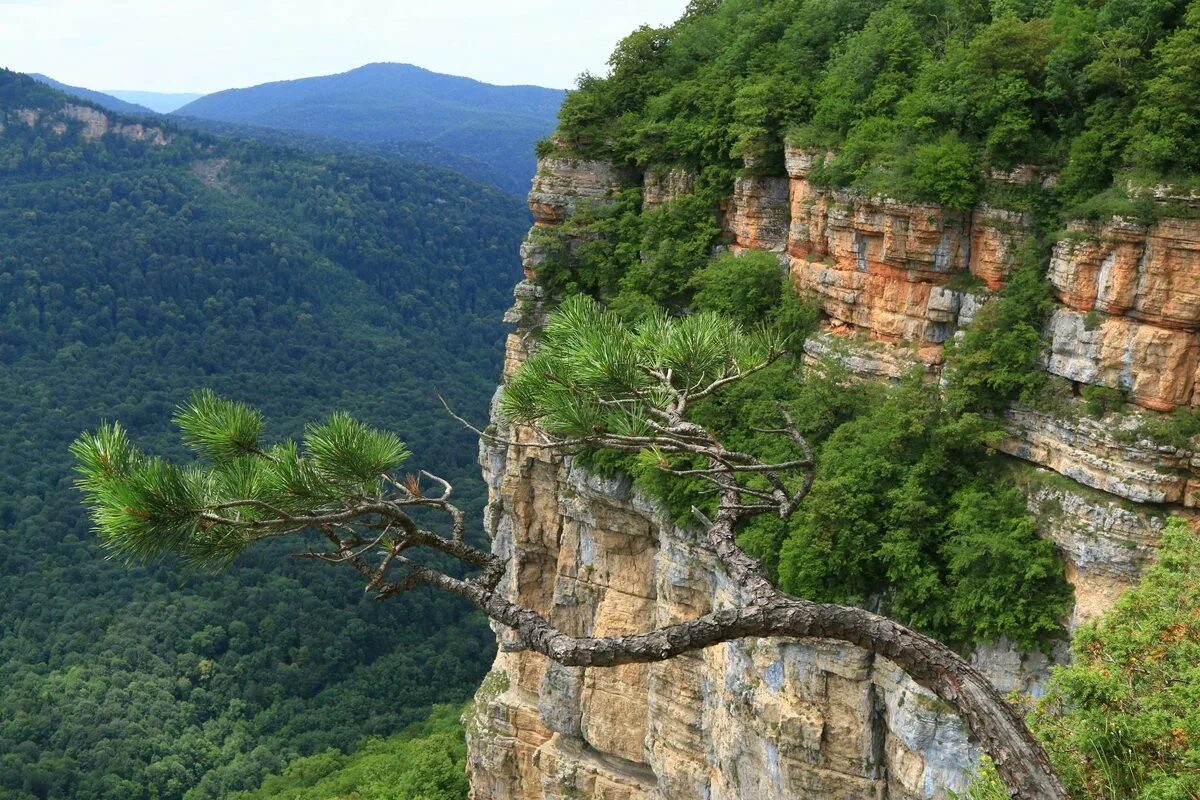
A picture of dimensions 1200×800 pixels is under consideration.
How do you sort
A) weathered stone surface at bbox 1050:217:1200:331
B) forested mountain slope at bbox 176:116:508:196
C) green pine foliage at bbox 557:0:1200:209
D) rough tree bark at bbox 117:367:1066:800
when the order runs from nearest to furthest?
rough tree bark at bbox 117:367:1066:800 → weathered stone surface at bbox 1050:217:1200:331 → green pine foliage at bbox 557:0:1200:209 → forested mountain slope at bbox 176:116:508:196

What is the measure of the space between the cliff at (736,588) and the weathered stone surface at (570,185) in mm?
47

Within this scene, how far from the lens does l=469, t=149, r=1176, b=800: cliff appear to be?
14.2m

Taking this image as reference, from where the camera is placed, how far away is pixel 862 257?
712 inches

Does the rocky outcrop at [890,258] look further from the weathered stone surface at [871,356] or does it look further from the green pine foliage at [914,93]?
the green pine foliage at [914,93]

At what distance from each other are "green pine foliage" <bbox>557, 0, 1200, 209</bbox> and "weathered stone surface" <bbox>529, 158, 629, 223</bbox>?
0.48 meters

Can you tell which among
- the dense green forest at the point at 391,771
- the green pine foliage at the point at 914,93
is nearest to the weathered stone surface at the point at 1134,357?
the green pine foliage at the point at 914,93

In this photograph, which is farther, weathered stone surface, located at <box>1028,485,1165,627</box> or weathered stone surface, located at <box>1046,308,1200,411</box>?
weathered stone surface, located at <box>1046,308,1200,411</box>

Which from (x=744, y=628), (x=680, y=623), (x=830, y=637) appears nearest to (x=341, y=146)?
(x=680, y=623)

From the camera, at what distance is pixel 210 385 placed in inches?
3029

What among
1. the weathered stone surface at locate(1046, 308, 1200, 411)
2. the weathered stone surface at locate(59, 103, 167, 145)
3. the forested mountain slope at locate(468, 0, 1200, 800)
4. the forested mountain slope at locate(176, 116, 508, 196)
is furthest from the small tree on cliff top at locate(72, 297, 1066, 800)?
the forested mountain slope at locate(176, 116, 508, 196)

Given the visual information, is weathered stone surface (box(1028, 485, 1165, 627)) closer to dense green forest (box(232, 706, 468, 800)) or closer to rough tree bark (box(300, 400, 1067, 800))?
rough tree bark (box(300, 400, 1067, 800))

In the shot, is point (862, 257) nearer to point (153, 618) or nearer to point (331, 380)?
point (153, 618)

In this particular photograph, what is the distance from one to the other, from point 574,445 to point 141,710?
140 feet

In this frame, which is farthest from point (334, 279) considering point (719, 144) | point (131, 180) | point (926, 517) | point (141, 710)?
point (926, 517)
